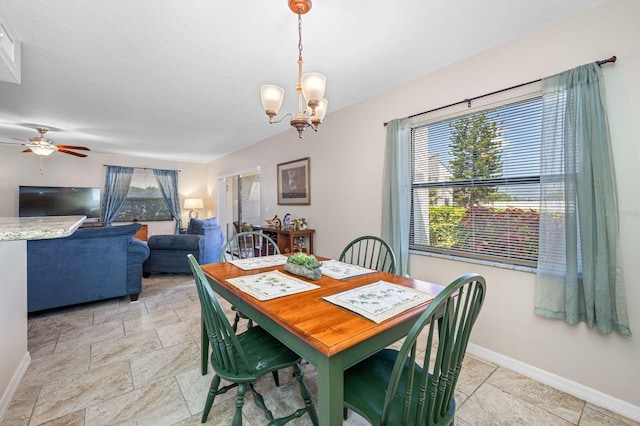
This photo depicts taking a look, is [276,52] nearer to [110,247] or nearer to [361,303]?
[361,303]

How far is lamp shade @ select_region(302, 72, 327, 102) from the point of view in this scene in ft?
4.84

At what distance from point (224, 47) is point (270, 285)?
179 centimetres

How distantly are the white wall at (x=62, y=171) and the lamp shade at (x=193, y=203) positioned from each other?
422 millimetres

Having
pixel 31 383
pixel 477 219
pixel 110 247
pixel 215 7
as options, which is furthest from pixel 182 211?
pixel 477 219

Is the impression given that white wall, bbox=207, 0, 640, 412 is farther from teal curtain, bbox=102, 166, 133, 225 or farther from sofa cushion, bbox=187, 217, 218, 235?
teal curtain, bbox=102, 166, 133, 225

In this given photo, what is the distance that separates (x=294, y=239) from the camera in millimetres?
3752

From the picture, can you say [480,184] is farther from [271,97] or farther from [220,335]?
[220,335]

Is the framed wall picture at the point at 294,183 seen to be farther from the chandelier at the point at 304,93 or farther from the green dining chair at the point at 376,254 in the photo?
the chandelier at the point at 304,93

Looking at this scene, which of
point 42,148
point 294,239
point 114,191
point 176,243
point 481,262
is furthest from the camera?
point 114,191

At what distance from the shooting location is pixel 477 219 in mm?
2186

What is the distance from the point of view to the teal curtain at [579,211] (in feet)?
5.13

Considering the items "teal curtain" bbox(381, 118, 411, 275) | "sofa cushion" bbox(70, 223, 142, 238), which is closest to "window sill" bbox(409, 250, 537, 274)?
"teal curtain" bbox(381, 118, 411, 275)

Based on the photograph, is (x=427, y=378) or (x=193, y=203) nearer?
(x=427, y=378)

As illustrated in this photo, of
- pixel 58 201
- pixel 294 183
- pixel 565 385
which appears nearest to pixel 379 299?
pixel 565 385
